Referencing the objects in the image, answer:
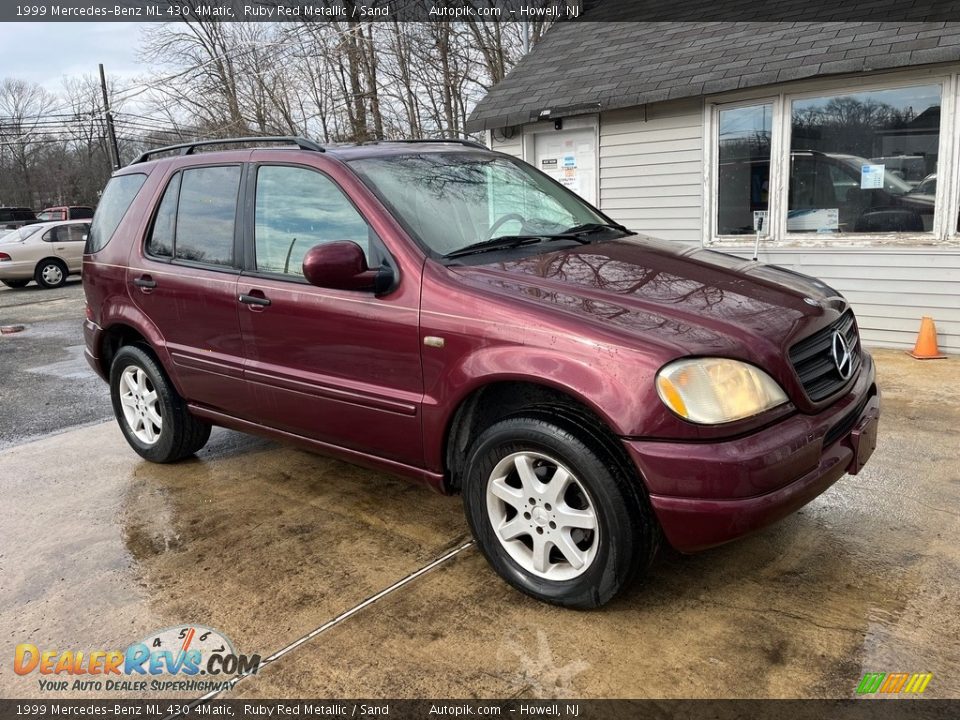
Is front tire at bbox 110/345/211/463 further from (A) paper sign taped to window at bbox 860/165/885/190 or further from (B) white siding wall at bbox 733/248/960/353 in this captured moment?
(A) paper sign taped to window at bbox 860/165/885/190

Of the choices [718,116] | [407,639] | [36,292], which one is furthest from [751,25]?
[36,292]

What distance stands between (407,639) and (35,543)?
217 cm

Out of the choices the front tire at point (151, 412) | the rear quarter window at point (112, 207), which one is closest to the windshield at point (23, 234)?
the rear quarter window at point (112, 207)

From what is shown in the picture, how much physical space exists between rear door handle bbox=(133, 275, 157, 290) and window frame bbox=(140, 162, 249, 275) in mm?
115

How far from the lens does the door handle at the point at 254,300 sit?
3.52 m

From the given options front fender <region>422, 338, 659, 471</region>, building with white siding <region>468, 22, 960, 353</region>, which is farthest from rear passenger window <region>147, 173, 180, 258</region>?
building with white siding <region>468, 22, 960, 353</region>

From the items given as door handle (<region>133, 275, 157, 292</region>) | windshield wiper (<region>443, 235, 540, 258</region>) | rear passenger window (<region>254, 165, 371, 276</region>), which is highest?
rear passenger window (<region>254, 165, 371, 276</region>)

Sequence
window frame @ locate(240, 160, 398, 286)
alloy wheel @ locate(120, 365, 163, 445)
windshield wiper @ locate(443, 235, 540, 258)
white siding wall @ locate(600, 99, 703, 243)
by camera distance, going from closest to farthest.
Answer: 1. windshield wiper @ locate(443, 235, 540, 258)
2. window frame @ locate(240, 160, 398, 286)
3. alloy wheel @ locate(120, 365, 163, 445)
4. white siding wall @ locate(600, 99, 703, 243)

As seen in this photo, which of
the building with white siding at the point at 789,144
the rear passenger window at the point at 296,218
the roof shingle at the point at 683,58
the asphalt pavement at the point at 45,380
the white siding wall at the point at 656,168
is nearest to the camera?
the rear passenger window at the point at 296,218

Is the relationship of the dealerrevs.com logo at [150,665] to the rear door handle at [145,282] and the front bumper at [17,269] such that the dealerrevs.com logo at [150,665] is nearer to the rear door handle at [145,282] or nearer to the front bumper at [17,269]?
the rear door handle at [145,282]

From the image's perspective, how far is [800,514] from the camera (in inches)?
135

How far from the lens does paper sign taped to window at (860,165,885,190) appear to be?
260 inches

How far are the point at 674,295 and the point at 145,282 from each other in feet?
9.99

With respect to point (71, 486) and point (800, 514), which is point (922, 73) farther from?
point (71, 486)
